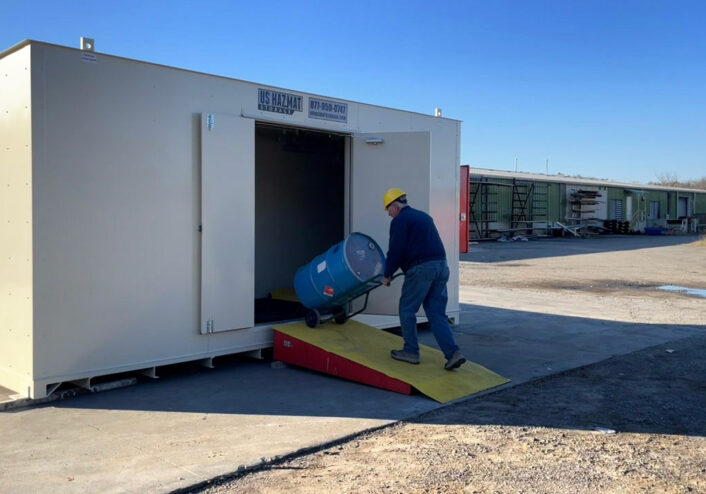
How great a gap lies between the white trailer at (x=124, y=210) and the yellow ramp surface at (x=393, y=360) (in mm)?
645

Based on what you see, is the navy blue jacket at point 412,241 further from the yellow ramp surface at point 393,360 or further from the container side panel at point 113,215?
the container side panel at point 113,215

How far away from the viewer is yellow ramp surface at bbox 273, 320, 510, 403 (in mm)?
5836

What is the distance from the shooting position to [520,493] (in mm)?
3654

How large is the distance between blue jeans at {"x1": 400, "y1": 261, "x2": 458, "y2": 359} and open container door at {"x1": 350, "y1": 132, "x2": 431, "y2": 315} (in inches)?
53.2

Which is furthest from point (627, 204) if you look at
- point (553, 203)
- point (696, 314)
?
point (696, 314)

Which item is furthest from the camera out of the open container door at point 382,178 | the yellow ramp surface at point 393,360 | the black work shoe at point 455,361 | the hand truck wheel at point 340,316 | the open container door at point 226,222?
the open container door at point 382,178

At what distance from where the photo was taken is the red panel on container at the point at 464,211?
30.7ft

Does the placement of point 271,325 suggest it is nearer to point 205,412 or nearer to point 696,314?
point 205,412

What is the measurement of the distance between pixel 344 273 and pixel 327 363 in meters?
0.94

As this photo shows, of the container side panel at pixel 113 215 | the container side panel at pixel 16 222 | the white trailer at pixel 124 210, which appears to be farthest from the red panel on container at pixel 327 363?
the container side panel at pixel 16 222

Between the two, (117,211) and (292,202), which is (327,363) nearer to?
(117,211)

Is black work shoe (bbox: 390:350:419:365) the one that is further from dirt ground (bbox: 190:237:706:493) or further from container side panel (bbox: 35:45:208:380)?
container side panel (bbox: 35:45:208:380)

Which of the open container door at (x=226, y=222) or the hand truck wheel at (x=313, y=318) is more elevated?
the open container door at (x=226, y=222)

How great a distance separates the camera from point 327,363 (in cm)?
634
